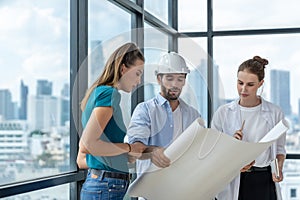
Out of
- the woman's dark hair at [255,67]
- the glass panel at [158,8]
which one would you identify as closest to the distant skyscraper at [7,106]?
the woman's dark hair at [255,67]

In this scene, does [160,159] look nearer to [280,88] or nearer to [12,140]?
[12,140]

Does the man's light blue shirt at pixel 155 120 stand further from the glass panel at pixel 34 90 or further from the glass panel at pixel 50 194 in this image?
the glass panel at pixel 50 194

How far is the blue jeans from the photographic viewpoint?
7.75 feet

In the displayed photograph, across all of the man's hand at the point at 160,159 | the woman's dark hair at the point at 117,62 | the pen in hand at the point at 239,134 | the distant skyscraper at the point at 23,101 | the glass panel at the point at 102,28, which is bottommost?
the man's hand at the point at 160,159

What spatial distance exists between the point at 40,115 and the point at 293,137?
2.81 meters

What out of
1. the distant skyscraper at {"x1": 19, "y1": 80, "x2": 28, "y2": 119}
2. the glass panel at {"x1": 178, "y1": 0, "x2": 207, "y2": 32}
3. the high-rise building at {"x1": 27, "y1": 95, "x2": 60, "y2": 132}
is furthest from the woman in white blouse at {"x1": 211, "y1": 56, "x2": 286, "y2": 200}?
the glass panel at {"x1": 178, "y1": 0, "x2": 207, "y2": 32}

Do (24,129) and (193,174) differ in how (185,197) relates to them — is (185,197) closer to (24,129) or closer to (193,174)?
(193,174)

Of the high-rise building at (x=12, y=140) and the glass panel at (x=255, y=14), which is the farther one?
the glass panel at (x=255, y=14)

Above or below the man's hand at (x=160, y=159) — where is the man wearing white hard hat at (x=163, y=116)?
above

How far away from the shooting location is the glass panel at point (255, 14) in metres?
5.18

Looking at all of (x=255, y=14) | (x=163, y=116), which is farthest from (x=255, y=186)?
(x=255, y=14)

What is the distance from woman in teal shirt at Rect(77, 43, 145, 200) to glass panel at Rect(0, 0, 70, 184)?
39cm

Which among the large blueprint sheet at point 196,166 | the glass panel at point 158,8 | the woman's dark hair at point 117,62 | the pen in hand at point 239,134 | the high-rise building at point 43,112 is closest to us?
the large blueprint sheet at point 196,166

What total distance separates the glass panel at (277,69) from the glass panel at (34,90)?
234 centimetres
